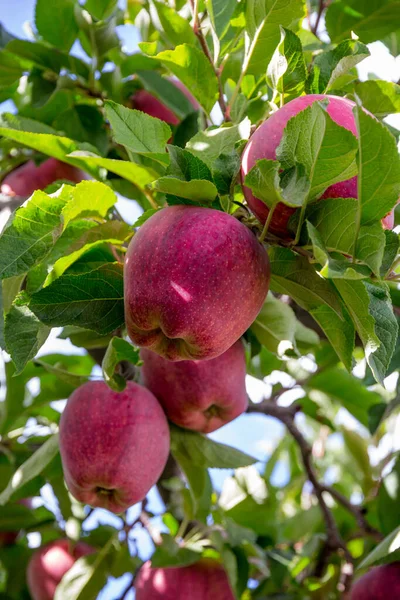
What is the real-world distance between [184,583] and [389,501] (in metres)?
0.56

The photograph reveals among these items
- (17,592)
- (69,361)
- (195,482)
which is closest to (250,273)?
(195,482)

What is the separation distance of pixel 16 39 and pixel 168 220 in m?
1.06

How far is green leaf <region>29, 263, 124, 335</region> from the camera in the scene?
1.12 metres

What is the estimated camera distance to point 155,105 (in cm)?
205

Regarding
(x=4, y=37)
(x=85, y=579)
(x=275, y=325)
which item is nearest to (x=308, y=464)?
(x=85, y=579)

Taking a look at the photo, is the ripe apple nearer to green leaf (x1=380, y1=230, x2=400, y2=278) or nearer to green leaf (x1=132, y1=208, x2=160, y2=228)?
green leaf (x1=132, y1=208, x2=160, y2=228)

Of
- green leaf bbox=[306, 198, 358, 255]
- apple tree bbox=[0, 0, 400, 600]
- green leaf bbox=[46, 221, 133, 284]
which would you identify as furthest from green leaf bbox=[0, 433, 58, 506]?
green leaf bbox=[306, 198, 358, 255]

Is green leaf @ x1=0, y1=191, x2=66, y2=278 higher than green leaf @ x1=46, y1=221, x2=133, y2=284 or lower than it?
higher

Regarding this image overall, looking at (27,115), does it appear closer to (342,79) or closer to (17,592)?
(342,79)

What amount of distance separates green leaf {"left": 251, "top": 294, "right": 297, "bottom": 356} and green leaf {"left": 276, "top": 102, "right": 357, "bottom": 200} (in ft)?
1.44

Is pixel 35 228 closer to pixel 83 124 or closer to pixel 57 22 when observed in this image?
pixel 83 124

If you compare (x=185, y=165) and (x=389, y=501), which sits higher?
(x=185, y=165)

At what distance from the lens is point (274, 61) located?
3.75 feet

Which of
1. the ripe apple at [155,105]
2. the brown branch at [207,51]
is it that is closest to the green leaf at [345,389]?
the ripe apple at [155,105]
